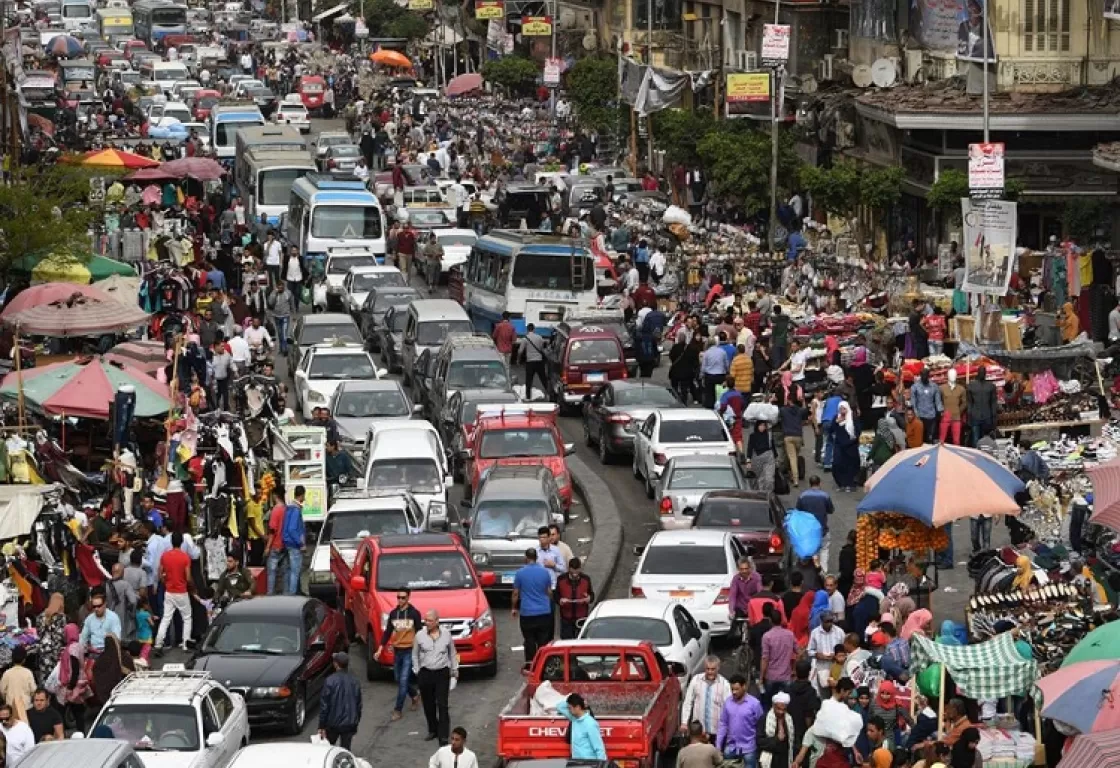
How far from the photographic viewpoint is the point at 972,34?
158 feet

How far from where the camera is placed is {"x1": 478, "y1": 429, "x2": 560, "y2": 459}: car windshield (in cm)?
3534

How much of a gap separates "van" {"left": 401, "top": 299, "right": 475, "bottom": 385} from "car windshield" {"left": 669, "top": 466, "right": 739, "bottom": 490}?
417 inches

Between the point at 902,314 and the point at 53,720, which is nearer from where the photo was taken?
the point at 53,720

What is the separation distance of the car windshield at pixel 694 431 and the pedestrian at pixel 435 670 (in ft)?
36.5

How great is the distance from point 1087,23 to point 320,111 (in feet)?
178

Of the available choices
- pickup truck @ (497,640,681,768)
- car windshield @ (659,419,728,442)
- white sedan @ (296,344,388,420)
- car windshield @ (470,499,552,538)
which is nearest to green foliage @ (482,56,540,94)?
white sedan @ (296,344,388,420)

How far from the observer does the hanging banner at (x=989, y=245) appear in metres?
38.6

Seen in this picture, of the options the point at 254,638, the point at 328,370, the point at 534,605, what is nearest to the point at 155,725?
the point at 254,638

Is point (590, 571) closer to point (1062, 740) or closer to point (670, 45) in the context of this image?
point (1062, 740)

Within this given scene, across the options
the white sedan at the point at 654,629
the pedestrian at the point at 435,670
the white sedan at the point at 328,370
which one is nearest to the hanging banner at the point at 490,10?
the white sedan at the point at 328,370

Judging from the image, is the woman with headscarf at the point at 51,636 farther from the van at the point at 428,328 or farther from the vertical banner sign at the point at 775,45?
the vertical banner sign at the point at 775,45

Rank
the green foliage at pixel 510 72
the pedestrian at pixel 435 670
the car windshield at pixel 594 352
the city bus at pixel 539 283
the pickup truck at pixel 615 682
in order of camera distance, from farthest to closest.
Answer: the green foliage at pixel 510 72 → the city bus at pixel 539 283 → the car windshield at pixel 594 352 → the pedestrian at pixel 435 670 → the pickup truck at pixel 615 682

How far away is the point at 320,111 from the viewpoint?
331 ft

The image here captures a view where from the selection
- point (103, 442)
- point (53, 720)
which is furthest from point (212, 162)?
point (53, 720)
